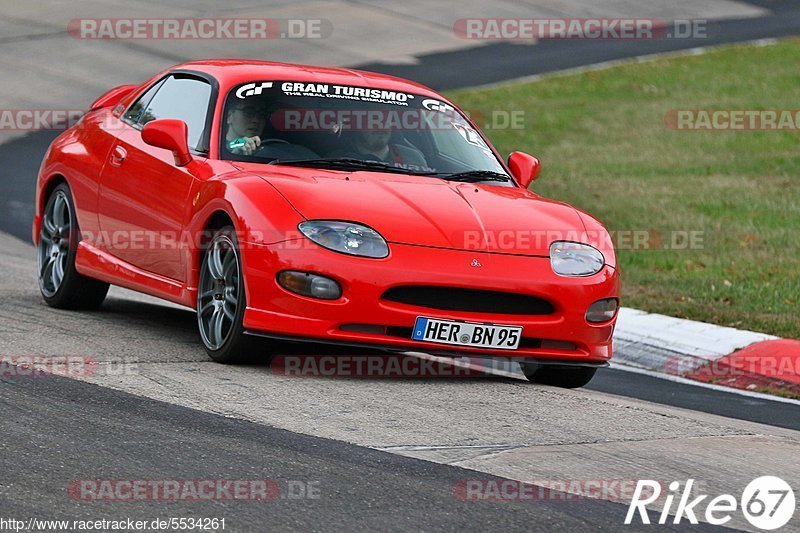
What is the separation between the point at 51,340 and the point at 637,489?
3686mm

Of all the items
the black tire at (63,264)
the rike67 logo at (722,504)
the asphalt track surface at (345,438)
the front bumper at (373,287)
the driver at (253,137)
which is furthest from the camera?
the black tire at (63,264)

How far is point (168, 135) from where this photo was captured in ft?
26.6

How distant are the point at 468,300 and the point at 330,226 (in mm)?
754

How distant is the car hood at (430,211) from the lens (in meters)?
7.41

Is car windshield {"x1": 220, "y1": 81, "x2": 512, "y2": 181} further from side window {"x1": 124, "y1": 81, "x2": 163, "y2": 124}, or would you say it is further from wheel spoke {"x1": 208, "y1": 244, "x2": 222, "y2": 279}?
side window {"x1": 124, "y1": 81, "x2": 163, "y2": 124}

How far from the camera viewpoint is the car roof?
866 cm

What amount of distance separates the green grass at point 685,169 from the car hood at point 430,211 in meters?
2.88
